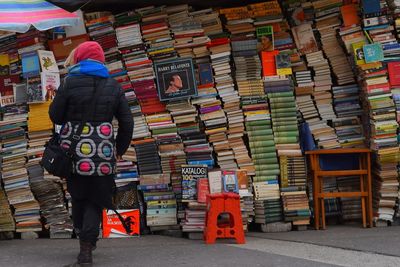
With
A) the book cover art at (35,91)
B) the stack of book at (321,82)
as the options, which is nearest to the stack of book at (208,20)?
the stack of book at (321,82)

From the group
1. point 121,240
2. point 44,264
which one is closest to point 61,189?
point 121,240

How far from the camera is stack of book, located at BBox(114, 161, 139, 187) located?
686 centimetres

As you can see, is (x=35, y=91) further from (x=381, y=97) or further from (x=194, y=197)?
(x=381, y=97)

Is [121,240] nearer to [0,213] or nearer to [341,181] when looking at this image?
[0,213]

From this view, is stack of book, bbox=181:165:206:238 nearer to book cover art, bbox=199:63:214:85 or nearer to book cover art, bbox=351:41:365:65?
book cover art, bbox=199:63:214:85

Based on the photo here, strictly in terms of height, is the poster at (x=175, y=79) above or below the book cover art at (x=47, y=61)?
below

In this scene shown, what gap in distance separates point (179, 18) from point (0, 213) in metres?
2.74

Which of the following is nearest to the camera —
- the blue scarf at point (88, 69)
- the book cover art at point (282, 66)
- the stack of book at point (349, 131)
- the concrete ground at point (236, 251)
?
the blue scarf at point (88, 69)

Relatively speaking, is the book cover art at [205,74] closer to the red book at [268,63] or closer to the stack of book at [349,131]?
the red book at [268,63]

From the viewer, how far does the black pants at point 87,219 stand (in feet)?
16.5

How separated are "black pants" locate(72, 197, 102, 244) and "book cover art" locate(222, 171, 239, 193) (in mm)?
1782

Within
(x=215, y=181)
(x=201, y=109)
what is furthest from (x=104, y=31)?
(x=215, y=181)

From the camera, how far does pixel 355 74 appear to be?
7.38 m

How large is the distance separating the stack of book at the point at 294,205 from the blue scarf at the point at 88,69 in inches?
107
